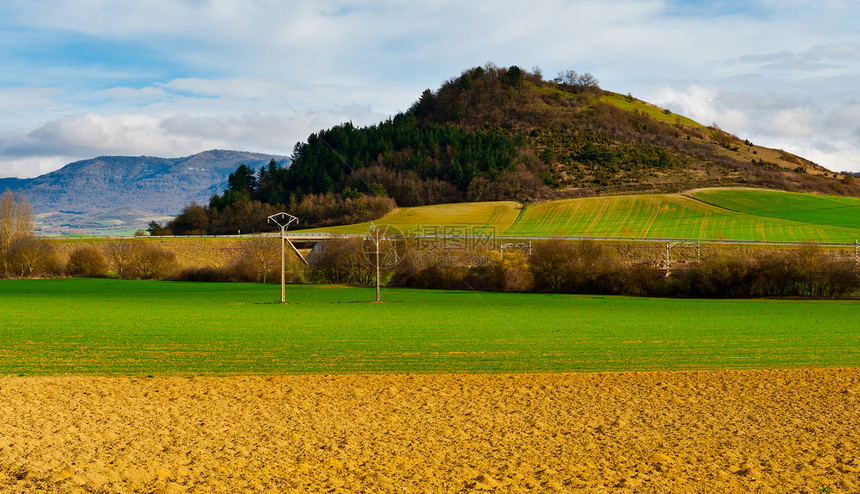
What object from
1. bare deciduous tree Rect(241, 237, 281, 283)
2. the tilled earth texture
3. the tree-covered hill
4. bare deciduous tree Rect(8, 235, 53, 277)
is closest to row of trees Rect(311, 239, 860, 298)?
bare deciduous tree Rect(241, 237, 281, 283)

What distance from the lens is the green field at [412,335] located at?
74.6 feet

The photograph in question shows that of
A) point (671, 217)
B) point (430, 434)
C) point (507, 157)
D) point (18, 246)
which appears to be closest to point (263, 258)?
point (18, 246)

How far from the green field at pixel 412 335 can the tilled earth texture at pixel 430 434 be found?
292 centimetres

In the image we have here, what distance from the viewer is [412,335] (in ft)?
101

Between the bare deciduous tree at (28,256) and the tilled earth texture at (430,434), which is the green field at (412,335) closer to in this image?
the tilled earth texture at (430,434)

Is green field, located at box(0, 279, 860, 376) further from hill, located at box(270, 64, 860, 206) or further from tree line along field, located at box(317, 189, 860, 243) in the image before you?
hill, located at box(270, 64, 860, 206)

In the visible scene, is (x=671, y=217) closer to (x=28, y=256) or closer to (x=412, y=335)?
(x=412, y=335)

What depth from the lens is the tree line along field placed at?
9000cm

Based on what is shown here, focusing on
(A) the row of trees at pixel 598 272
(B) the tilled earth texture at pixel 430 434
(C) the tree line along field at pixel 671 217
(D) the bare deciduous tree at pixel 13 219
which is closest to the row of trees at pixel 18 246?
(D) the bare deciduous tree at pixel 13 219

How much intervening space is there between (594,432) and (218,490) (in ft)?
26.4

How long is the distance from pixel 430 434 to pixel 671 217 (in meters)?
98.4

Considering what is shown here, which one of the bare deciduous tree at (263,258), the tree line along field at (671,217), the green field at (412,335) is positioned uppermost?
the tree line along field at (671,217)

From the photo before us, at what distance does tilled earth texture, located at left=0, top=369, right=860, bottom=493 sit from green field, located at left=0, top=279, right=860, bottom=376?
9.59ft

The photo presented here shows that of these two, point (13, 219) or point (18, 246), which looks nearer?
point (18, 246)
